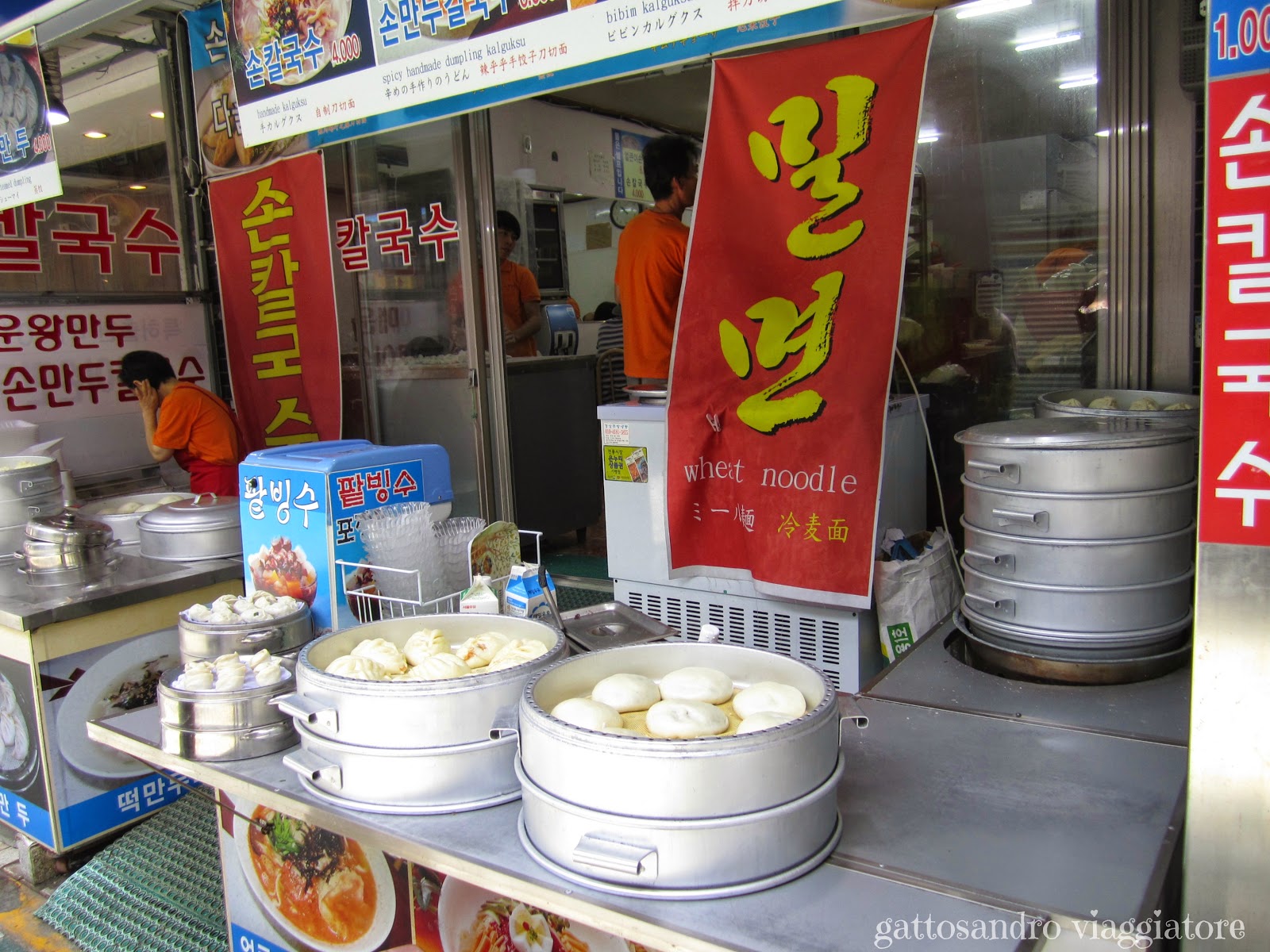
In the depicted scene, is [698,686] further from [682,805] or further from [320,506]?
[320,506]

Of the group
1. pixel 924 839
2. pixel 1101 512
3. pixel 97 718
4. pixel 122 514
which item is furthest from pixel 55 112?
pixel 924 839

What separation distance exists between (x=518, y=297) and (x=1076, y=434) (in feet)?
14.9

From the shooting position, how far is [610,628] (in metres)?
2.14

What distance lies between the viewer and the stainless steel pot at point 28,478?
12.6ft

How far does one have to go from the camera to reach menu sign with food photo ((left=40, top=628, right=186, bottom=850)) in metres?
3.15

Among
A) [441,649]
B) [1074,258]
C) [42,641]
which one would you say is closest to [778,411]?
[1074,258]

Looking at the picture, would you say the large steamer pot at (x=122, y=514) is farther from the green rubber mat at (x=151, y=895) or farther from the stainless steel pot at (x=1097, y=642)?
the stainless steel pot at (x=1097, y=642)

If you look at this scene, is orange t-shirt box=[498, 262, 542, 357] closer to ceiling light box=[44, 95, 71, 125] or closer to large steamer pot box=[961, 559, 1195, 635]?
ceiling light box=[44, 95, 71, 125]

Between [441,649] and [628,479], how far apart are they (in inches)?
75.6

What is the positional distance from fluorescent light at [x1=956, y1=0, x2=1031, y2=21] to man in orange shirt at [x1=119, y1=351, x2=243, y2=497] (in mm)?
3574

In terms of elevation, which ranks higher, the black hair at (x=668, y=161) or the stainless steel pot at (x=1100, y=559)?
the black hair at (x=668, y=161)

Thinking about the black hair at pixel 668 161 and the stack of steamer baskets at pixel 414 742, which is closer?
the stack of steamer baskets at pixel 414 742

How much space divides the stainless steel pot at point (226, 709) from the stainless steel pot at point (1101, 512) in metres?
1.55


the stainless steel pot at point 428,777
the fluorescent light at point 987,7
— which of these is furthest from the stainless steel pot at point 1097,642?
the fluorescent light at point 987,7
